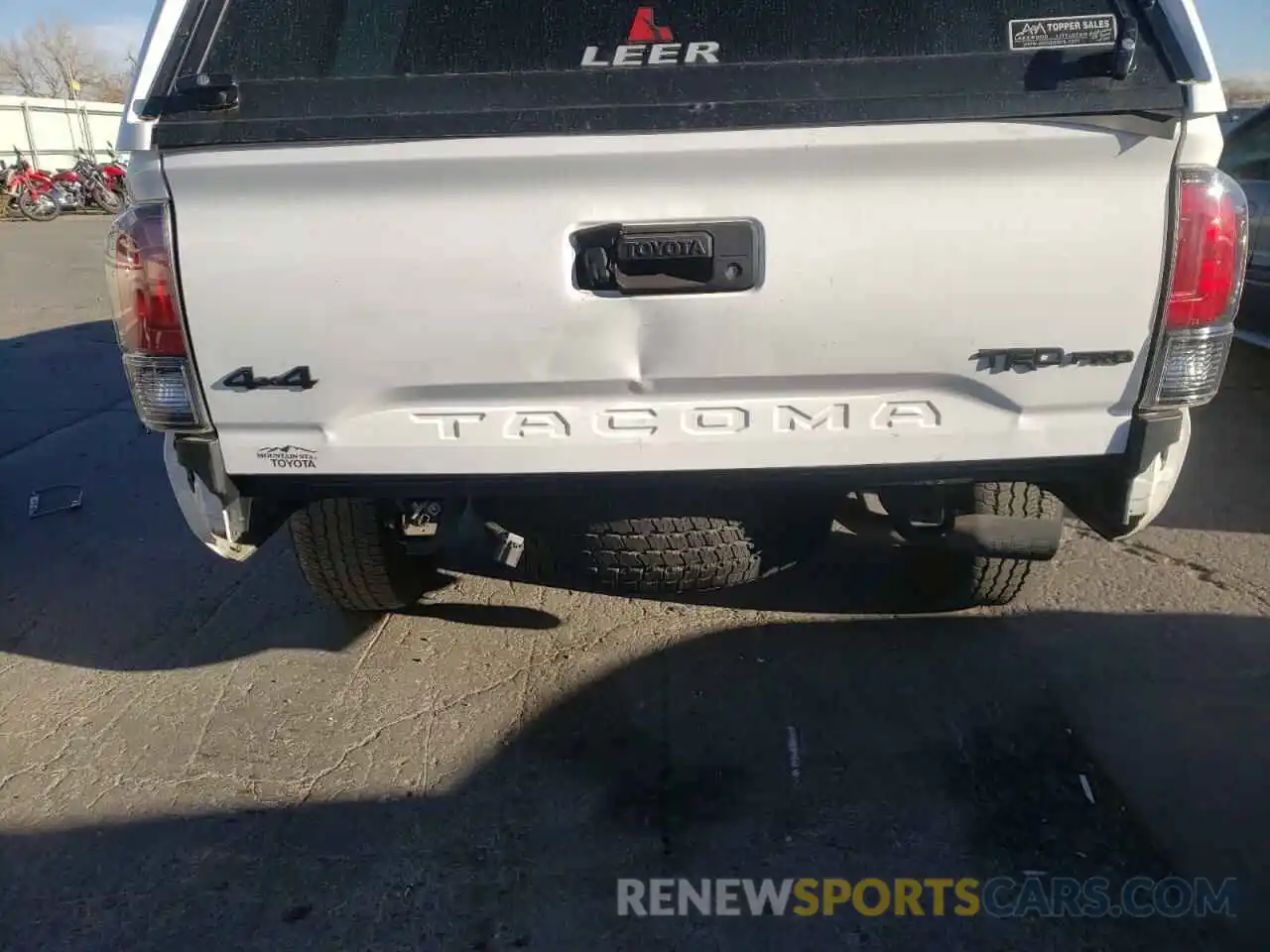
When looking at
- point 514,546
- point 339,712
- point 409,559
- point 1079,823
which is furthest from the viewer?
point 409,559

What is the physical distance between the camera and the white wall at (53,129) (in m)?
26.7

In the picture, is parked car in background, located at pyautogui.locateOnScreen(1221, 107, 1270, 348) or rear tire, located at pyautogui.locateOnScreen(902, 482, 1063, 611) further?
parked car in background, located at pyautogui.locateOnScreen(1221, 107, 1270, 348)

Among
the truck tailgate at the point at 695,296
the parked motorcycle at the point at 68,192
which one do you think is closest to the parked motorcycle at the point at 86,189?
the parked motorcycle at the point at 68,192

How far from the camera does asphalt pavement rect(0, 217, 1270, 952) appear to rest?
2426 mm

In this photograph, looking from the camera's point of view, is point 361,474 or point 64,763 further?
point 64,763

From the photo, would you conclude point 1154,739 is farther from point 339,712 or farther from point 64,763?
point 64,763

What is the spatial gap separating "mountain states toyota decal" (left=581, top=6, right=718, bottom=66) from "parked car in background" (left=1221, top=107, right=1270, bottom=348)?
4.88 m

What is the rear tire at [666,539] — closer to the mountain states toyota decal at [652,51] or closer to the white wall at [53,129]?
the mountain states toyota decal at [652,51]

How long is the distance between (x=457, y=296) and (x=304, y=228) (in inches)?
14.0

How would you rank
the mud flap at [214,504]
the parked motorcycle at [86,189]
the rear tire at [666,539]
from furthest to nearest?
1. the parked motorcycle at [86,189]
2. the rear tire at [666,539]
3. the mud flap at [214,504]

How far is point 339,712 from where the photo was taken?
10.5ft

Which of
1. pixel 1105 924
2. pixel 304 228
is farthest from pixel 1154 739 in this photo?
pixel 304 228

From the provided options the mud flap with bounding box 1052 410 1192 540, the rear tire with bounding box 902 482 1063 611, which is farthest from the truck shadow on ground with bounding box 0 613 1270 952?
the mud flap with bounding box 1052 410 1192 540

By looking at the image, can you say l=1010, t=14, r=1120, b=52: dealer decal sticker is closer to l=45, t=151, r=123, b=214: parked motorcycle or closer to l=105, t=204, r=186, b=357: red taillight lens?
l=105, t=204, r=186, b=357: red taillight lens
